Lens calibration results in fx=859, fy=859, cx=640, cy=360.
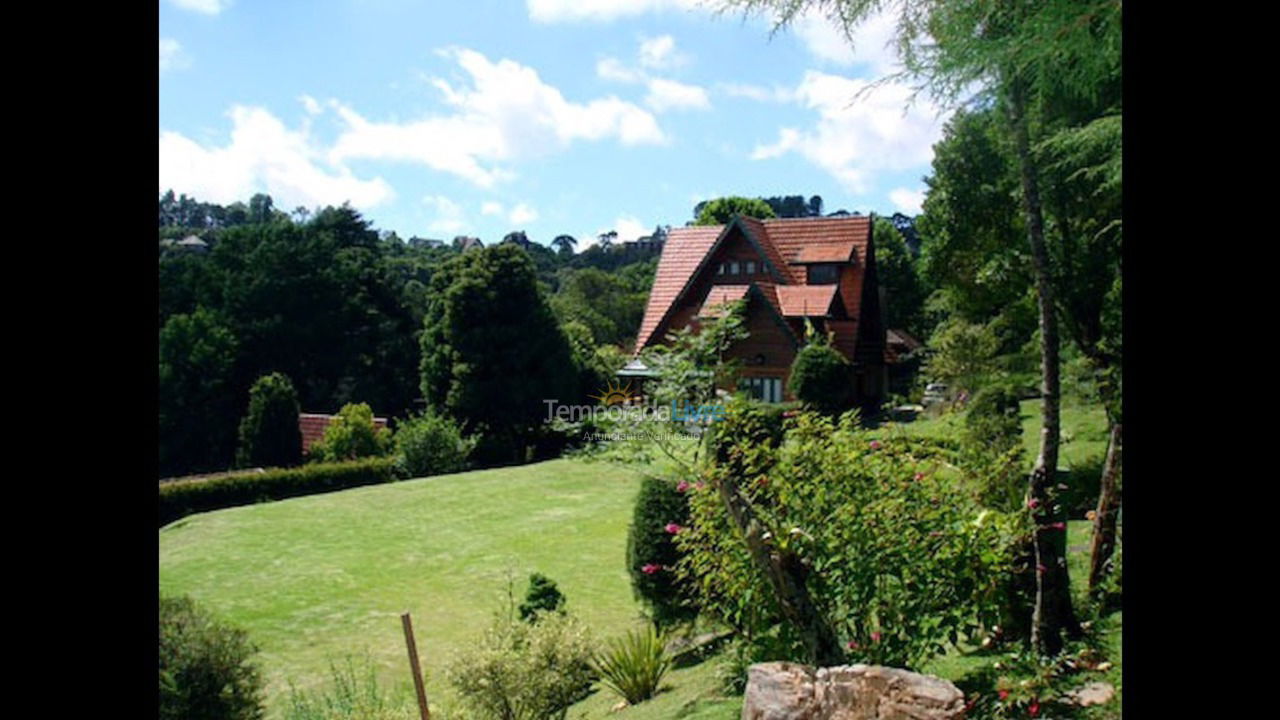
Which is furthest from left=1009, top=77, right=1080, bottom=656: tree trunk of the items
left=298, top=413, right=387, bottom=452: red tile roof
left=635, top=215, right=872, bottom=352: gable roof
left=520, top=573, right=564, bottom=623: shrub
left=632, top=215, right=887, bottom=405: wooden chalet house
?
left=298, top=413, right=387, bottom=452: red tile roof

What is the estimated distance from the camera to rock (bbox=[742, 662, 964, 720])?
3686 millimetres

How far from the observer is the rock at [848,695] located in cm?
369

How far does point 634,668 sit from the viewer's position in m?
6.44

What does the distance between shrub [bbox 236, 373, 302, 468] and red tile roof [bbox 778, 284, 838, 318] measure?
13.4 meters

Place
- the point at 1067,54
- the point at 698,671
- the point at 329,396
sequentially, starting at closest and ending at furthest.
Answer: the point at 1067,54
the point at 698,671
the point at 329,396

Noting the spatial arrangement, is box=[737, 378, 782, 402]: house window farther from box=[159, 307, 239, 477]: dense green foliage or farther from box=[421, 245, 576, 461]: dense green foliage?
box=[159, 307, 239, 477]: dense green foliage

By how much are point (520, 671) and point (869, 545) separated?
87.8 inches

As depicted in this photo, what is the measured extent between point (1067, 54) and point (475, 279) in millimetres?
19321

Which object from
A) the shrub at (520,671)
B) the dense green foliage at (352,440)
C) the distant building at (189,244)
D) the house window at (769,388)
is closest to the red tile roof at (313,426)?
the dense green foliage at (352,440)

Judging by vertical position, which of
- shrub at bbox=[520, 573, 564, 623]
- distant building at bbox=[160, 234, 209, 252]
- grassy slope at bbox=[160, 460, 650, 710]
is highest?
distant building at bbox=[160, 234, 209, 252]

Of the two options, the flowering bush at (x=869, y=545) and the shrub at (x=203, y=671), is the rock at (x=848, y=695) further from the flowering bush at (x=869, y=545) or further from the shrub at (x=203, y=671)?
the shrub at (x=203, y=671)
